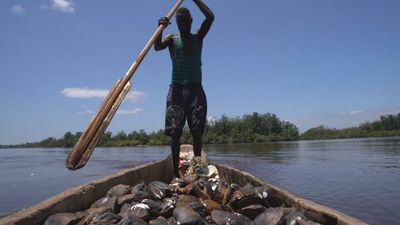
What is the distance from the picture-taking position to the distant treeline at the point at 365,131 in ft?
277

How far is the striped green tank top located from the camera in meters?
4.44

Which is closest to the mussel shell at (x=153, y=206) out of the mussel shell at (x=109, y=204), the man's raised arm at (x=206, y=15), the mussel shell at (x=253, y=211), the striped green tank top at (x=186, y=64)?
the mussel shell at (x=109, y=204)

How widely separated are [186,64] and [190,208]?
2103 millimetres

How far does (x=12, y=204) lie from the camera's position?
28.9 feet

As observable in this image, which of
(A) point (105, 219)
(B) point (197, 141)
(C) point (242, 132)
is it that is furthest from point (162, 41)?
(C) point (242, 132)

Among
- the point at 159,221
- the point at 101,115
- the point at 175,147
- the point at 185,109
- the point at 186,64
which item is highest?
the point at 186,64

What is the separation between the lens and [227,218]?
2.65m

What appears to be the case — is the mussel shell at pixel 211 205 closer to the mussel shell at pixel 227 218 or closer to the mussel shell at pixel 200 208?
the mussel shell at pixel 200 208

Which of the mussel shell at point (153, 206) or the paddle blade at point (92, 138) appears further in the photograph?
the paddle blade at point (92, 138)

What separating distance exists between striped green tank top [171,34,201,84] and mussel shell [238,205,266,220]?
1.96 meters

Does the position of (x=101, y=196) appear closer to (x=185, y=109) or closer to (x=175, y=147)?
(x=175, y=147)

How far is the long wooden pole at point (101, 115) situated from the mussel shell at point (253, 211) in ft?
4.64

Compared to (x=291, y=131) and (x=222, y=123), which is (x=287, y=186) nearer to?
(x=222, y=123)

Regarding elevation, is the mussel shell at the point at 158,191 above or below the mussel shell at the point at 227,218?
above
